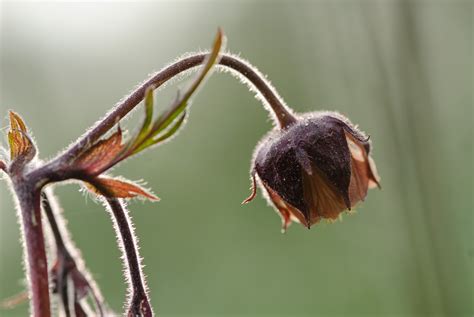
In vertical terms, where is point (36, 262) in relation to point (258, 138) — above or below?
above

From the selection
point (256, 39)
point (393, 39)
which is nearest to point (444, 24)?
point (393, 39)

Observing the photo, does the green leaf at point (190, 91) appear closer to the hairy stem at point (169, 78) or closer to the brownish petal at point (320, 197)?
the hairy stem at point (169, 78)

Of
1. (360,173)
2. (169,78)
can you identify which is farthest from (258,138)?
(169,78)

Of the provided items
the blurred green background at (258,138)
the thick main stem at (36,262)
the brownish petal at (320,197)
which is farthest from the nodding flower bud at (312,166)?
the blurred green background at (258,138)

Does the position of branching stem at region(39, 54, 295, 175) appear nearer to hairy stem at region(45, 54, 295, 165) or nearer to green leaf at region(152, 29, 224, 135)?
hairy stem at region(45, 54, 295, 165)

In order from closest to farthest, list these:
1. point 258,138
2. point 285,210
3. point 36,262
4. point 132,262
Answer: point 36,262, point 132,262, point 285,210, point 258,138

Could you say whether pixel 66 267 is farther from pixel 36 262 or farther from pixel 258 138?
pixel 258 138
